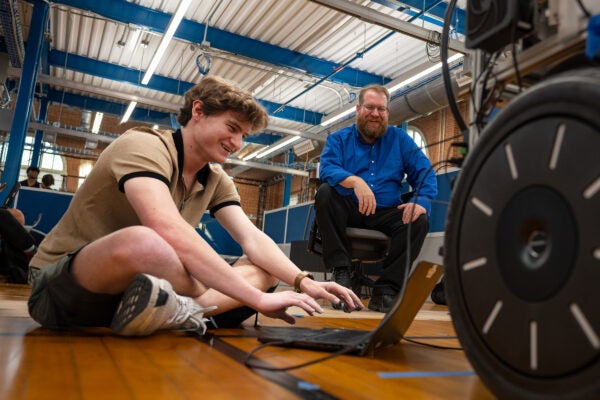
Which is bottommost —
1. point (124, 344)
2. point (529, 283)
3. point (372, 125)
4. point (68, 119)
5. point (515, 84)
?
point (124, 344)

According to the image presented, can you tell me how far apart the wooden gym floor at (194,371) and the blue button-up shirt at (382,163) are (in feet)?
4.96

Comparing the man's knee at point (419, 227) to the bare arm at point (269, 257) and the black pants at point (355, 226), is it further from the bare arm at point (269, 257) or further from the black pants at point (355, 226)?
the bare arm at point (269, 257)

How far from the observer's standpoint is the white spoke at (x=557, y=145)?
1.94 feet

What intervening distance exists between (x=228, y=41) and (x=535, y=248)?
257 inches

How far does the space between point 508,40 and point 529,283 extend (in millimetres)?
437

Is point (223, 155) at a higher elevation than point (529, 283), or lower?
higher

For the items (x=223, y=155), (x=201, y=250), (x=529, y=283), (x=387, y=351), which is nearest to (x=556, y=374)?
(x=529, y=283)

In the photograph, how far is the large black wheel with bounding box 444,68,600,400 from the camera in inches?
21.0

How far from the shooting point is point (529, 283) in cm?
59

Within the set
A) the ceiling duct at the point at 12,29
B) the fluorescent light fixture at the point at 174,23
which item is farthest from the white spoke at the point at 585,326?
the ceiling duct at the point at 12,29

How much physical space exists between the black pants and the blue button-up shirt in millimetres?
73

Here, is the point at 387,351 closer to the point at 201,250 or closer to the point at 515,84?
the point at 201,250

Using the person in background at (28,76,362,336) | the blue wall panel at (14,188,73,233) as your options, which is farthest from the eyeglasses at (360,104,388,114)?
the blue wall panel at (14,188,73,233)

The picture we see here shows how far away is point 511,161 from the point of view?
0.66 meters
